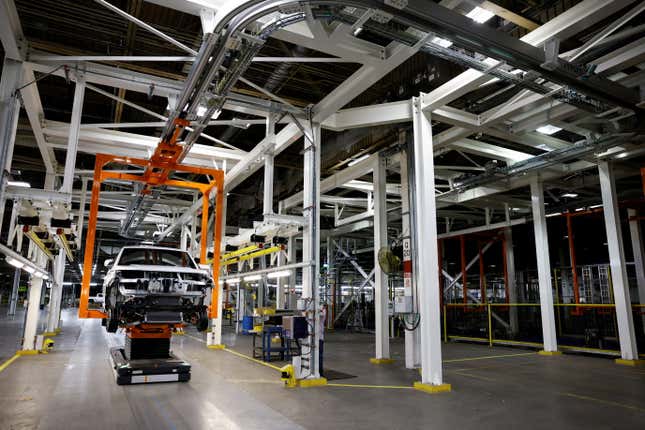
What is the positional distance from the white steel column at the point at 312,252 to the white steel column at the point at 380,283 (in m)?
2.65

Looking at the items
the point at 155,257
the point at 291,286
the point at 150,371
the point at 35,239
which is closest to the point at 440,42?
the point at 155,257

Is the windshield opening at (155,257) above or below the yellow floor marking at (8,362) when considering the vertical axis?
above

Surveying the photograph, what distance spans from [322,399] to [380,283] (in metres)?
4.73

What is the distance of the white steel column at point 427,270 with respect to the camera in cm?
770

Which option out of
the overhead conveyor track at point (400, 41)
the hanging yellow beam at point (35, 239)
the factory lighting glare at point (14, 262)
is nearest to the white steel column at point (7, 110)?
the factory lighting glare at point (14, 262)

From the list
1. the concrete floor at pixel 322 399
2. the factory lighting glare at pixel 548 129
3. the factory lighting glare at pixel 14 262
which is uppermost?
the factory lighting glare at pixel 548 129

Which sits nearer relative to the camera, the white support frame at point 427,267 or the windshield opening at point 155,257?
the white support frame at point 427,267

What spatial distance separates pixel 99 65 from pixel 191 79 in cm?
256

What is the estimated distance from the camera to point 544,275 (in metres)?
13.4

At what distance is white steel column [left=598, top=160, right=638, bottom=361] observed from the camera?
36.3 ft

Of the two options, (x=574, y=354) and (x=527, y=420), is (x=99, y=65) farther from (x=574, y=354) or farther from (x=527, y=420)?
(x=574, y=354)

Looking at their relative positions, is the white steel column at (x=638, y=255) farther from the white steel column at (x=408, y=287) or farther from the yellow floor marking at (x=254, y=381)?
the yellow floor marking at (x=254, y=381)

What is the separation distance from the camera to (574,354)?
13047 millimetres

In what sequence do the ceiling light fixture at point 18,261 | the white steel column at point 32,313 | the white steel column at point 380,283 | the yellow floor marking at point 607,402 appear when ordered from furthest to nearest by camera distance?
the white steel column at point 380,283 < the white steel column at point 32,313 < the ceiling light fixture at point 18,261 < the yellow floor marking at point 607,402
